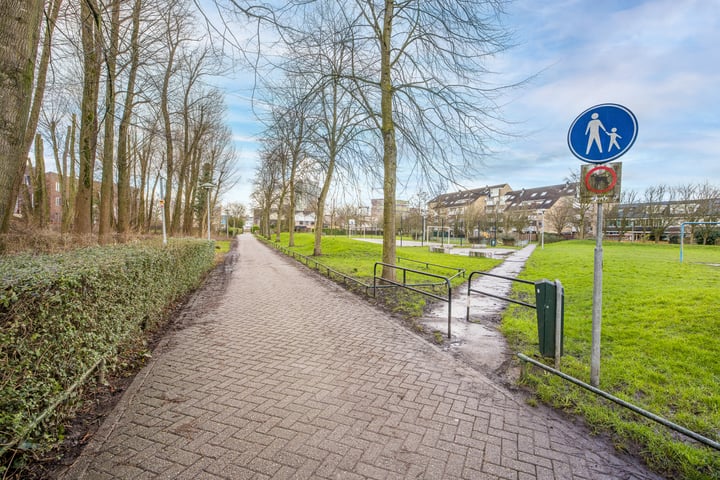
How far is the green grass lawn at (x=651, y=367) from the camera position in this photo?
283 centimetres

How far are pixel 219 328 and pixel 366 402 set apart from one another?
3.70m

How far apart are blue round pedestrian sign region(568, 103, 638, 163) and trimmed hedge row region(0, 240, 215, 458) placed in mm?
5145

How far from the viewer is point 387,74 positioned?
9.41 metres

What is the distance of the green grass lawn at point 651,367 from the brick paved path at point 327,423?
1.00 ft

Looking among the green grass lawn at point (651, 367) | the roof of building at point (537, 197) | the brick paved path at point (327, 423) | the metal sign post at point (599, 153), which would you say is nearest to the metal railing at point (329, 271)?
the green grass lawn at point (651, 367)

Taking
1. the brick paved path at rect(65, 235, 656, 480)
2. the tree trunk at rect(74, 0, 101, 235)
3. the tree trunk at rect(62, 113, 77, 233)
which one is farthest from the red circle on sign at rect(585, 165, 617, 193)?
the tree trunk at rect(62, 113, 77, 233)

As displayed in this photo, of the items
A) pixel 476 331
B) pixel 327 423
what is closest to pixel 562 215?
pixel 476 331

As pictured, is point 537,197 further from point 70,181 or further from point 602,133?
point 602,133

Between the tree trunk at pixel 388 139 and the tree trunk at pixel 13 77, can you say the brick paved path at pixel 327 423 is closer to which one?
the tree trunk at pixel 13 77

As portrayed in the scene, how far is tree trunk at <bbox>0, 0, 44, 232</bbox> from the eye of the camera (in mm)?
2932

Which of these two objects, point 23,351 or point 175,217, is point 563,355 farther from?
point 175,217

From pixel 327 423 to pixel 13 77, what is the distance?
400 centimetres

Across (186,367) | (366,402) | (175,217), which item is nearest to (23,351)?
(186,367)

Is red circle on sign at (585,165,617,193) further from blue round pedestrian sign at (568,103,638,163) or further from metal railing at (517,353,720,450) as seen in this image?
metal railing at (517,353,720,450)
